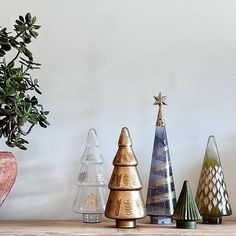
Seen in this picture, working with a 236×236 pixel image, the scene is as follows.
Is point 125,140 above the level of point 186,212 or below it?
above

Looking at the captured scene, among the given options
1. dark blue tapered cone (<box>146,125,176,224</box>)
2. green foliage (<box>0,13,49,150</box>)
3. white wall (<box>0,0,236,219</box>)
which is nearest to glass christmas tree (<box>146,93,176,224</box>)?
dark blue tapered cone (<box>146,125,176,224</box>)

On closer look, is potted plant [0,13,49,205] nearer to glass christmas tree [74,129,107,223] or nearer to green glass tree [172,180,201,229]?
glass christmas tree [74,129,107,223]

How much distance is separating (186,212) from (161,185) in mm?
115

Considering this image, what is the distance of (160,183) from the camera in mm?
1164

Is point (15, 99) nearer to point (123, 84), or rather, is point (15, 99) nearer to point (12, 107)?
point (12, 107)

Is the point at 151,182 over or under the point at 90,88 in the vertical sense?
under

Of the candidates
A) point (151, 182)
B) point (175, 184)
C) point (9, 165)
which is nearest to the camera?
point (9, 165)

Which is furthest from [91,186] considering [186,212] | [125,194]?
[186,212]

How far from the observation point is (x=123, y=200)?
108 centimetres

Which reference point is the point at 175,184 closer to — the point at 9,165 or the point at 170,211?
the point at 170,211

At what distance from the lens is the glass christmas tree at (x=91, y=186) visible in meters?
1.18

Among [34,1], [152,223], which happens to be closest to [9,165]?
[152,223]

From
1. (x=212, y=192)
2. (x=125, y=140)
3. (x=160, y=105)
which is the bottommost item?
(x=212, y=192)

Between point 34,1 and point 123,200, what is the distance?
63cm
